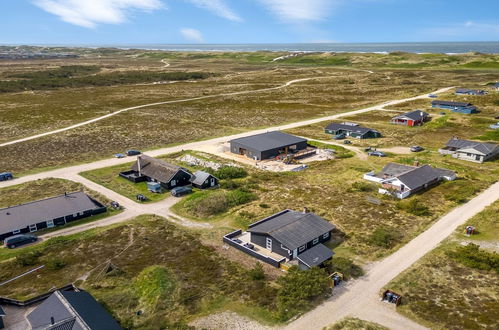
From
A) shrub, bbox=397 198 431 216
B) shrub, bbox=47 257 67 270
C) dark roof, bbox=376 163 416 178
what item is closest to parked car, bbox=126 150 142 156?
shrub, bbox=47 257 67 270

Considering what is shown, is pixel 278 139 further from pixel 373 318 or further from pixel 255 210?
pixel 373 318

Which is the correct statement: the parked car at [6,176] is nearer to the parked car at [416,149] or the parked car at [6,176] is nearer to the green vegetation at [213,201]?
the green vegetation at [213,201]

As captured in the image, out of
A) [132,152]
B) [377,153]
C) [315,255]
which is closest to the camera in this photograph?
[315,255]

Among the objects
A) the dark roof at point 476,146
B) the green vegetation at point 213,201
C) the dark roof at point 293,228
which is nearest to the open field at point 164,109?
the green vegetation at point 213,201

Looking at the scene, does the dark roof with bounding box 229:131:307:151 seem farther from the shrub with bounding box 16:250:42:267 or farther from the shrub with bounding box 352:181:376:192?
the shrub with bounding box 16:250:42:267

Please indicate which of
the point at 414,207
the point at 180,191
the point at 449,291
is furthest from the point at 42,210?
the point at 414,207

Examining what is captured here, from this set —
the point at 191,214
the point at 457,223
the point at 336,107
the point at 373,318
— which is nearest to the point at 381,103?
the point at 336,107

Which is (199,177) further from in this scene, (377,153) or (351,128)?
(351,128)

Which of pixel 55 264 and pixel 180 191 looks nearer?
pixel 55 264
